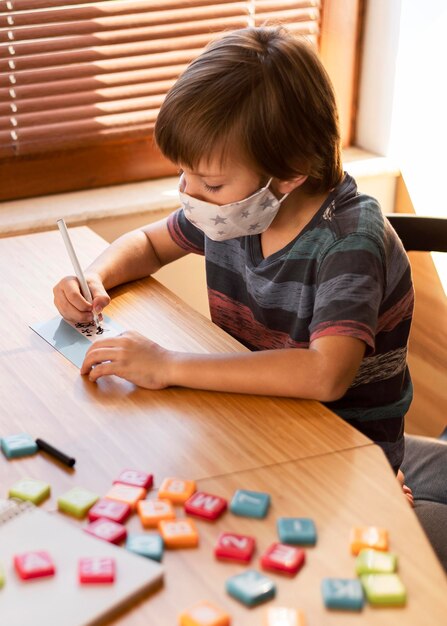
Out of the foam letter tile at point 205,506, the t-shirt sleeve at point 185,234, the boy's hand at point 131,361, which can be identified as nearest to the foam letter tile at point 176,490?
the foam letter tile at point 205,506

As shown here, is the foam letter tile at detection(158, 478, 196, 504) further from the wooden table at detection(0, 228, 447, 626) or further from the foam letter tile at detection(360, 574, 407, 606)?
the foam letter tile at detection(360, 574, 407, 606)

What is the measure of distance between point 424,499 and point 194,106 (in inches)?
27.6

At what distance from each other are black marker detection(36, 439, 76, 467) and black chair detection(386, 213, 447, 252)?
2.59ft

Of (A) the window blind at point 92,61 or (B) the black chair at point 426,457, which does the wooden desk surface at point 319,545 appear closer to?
(B) the black chair at point 426,457

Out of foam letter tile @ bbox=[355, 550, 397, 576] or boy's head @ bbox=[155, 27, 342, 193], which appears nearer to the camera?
foam letter tile @ bbox=[355, 550, 397, 576]

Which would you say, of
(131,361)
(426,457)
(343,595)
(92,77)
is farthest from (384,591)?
(92,77)

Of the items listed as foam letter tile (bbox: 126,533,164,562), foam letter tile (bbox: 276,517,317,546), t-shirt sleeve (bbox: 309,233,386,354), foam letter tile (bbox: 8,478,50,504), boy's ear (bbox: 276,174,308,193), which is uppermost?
boy's ear (bbox: 276,174,308,193)

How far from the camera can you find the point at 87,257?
1606 mm

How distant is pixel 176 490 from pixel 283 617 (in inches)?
8.5

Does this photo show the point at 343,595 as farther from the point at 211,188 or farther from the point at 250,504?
the point at 211,188

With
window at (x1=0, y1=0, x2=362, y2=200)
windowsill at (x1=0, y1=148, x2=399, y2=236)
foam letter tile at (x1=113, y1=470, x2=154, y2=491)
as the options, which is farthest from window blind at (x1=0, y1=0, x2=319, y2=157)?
foam letter tile at (x1=113, y1=470, x2=154, y2=491)

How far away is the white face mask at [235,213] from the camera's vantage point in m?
1.28

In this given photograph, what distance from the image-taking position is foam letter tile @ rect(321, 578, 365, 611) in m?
0.81

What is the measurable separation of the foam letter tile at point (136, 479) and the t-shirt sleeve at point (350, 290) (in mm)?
Result: 316
